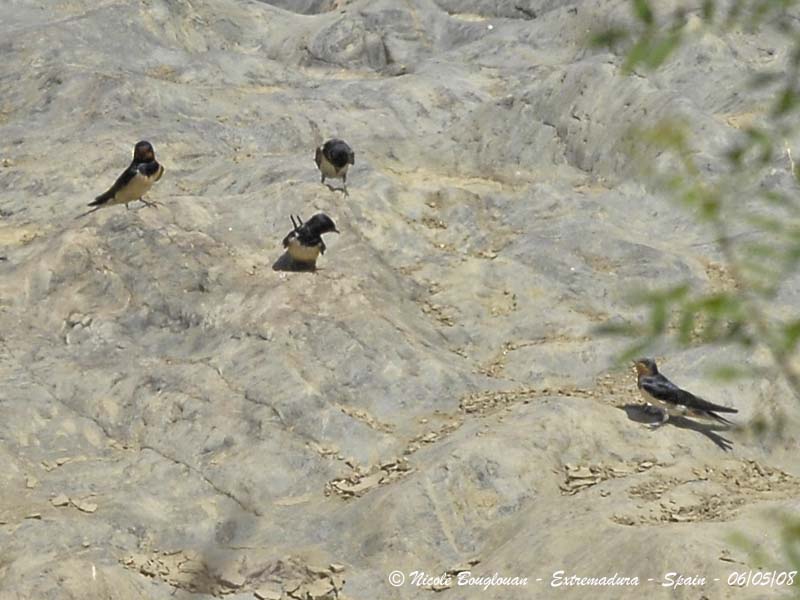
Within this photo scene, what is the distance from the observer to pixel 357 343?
1351 cm

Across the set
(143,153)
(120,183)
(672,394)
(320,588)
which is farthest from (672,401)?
(143,153)

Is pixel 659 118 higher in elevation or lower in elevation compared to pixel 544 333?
higher

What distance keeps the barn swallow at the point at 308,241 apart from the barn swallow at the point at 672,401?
3.67 m

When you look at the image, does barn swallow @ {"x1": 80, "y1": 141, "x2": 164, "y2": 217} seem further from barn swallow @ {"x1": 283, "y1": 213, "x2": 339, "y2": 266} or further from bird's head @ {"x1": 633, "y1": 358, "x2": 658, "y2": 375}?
bird's head @ {"x1": 633, "y1": 358, "x2": 658, "y2": 375}

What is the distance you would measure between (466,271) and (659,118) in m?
3.72

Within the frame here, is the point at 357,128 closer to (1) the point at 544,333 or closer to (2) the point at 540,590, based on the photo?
(1) the point at 544,333

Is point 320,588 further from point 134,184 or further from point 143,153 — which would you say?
point 143,153

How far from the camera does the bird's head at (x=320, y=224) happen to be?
1450cm

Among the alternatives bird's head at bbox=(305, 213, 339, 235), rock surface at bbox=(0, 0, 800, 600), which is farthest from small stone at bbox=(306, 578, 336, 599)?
bird's head at bbox=(305, 213, 339, 235)

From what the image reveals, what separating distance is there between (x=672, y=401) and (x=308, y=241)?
4158 mm

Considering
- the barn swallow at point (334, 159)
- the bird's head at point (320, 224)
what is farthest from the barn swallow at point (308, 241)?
the barn swallow at point (334, 159)

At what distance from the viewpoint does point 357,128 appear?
20.4 meters

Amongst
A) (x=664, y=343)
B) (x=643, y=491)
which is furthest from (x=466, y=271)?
(x=643, y=491)

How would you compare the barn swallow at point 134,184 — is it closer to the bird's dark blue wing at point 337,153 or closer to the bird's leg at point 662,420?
the bird's dark blue wing at point 337,153
